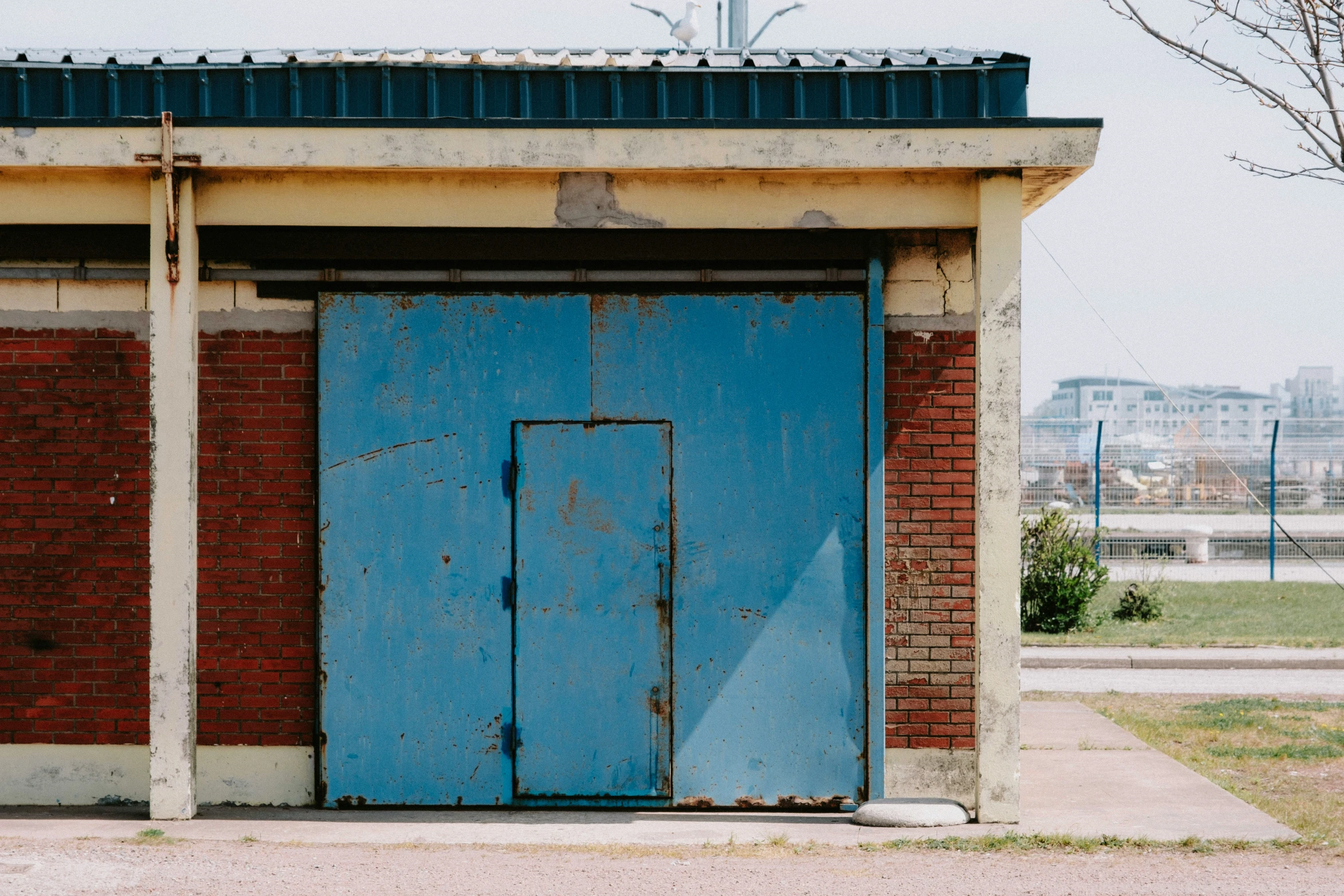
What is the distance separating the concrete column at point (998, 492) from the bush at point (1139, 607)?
1074 cm

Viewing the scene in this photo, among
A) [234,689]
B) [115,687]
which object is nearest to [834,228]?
[234,689]

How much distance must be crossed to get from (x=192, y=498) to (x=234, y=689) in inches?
45.3

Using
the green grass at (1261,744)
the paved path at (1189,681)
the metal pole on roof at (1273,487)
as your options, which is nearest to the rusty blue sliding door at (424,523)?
the green grass at (1261,744)

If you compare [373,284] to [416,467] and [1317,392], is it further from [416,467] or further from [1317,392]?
Answer: [1317,392]

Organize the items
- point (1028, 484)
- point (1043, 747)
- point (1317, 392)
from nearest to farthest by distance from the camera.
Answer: point (1043, 747) → point (1028, 484) → point (1317, 392)

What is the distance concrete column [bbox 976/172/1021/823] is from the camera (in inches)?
267

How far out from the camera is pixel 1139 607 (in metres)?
16.8

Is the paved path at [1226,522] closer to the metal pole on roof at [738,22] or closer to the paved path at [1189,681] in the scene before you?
the paved path at [1189,681]

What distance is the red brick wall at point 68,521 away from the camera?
24.0 ft

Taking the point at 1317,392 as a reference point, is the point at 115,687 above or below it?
below

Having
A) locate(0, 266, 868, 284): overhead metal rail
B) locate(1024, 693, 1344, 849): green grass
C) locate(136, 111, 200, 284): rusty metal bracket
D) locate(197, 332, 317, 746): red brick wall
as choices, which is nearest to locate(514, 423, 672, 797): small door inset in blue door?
locate(0, 266, 868, 284): overhead metal rail

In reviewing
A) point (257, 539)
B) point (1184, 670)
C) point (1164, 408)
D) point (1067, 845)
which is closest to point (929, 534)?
point (1067, 845)

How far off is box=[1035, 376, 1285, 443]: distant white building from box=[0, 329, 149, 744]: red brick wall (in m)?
6.32

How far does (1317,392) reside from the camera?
371 feet
